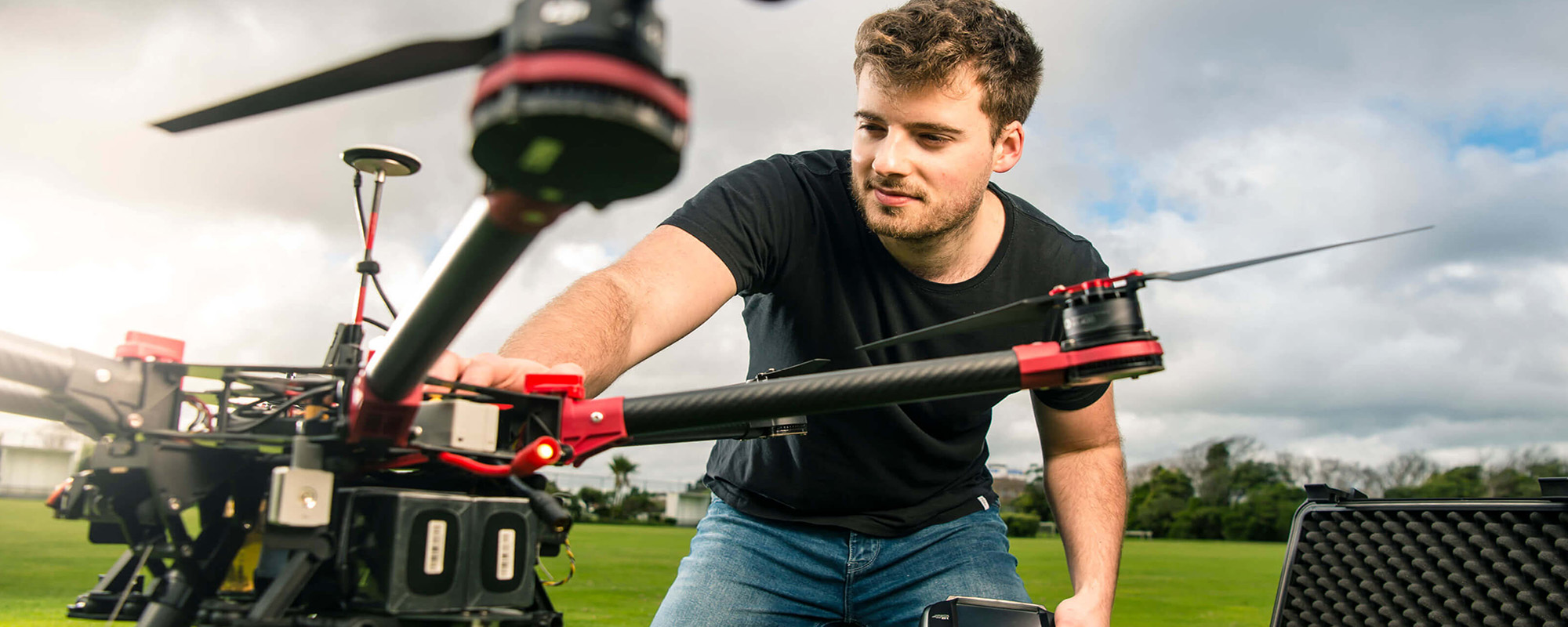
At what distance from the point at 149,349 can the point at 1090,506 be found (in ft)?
12.1

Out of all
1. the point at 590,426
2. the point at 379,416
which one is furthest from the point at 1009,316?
the point at 379,416

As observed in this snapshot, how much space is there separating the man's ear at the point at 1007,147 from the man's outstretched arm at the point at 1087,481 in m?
1.16

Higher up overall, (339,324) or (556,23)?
(339,324)

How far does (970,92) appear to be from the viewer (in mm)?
3680

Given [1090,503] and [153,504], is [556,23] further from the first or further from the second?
[1090,503]

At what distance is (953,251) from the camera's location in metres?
3.93

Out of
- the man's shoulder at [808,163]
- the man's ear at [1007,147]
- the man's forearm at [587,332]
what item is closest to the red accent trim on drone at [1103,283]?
the man's forearm at [587,332]

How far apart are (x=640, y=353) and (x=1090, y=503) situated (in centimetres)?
235

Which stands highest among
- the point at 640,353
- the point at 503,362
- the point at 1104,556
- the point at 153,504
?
the point at 640,353

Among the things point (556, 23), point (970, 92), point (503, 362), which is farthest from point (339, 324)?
point (556, 23)

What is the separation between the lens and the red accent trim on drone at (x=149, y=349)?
5.16ft

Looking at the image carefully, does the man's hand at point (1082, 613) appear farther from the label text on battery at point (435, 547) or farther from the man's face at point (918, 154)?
the label text on battery at point (435, 547)

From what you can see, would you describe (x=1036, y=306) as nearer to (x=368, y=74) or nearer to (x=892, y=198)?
(x=368, y=74)

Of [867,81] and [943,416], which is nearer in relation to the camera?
[867,81]
